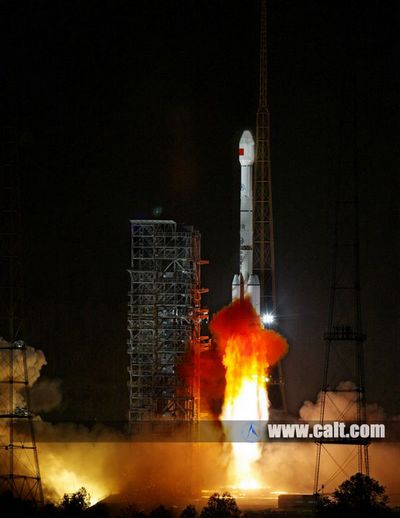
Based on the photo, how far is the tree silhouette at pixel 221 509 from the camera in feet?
205

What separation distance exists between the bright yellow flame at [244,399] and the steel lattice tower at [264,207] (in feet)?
12.8

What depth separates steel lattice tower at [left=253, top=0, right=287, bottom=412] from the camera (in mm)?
79875

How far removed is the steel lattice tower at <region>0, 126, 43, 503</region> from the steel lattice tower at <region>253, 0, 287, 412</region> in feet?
36.7

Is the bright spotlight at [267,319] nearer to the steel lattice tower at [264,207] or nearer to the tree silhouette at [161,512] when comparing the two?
the steel lattice tower at [264,207]

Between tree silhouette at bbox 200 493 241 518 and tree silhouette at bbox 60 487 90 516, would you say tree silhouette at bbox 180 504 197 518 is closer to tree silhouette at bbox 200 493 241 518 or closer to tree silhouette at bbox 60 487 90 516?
tree silhouette at bbox 200 493 241 518

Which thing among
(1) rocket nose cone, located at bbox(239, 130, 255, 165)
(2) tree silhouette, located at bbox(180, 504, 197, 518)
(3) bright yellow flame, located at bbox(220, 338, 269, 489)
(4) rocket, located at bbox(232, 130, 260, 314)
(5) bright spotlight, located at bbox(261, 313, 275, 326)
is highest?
(1) rocket nose cone, located at bbox(239, 130, 255, 165)

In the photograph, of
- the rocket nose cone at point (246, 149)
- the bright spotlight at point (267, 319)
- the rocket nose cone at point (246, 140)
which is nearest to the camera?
the rocket nose cone at point (246, 149)

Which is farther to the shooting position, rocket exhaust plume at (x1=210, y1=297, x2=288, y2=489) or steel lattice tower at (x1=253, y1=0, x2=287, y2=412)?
steel lattice tower at (x1=253, y1=0, x2=287, y2=412)

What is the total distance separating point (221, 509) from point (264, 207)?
20.4m

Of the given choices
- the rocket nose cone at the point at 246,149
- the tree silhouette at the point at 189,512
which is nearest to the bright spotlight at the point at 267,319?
the rocket nose cone at the point at 246,149

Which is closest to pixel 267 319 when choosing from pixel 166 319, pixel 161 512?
pixel 166 319

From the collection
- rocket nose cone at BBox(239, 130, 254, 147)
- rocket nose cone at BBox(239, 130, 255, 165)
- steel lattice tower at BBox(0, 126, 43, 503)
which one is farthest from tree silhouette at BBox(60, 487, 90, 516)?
rocket nose cone at BBox(239, 130, 254, 147)

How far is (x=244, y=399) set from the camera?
251 ft

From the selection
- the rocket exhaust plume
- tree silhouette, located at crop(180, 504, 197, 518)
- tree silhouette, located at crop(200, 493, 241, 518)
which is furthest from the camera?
the rocket exhaust plume
